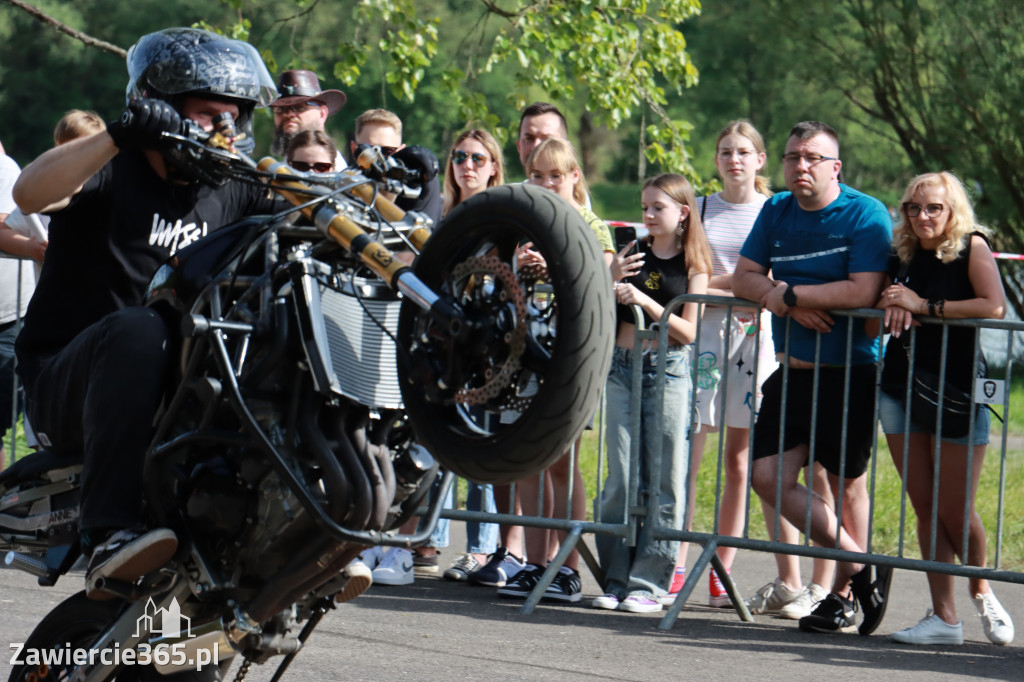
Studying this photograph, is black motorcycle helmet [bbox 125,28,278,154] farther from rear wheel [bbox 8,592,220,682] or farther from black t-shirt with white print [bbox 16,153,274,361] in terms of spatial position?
rear wheel [bbox 8,592,220,682]

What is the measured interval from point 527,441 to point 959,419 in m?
3.44

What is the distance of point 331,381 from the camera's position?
302cm

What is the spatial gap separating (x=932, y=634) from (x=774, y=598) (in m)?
0.81

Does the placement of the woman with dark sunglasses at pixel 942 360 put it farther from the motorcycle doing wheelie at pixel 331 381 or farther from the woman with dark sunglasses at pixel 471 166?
the motorcycle doing wheelie at pixel 331 381

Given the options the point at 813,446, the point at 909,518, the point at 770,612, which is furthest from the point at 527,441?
the point at 909,518

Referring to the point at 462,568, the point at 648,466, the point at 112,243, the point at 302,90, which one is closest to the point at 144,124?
the point at 112,243

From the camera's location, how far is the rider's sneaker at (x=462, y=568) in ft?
22.8

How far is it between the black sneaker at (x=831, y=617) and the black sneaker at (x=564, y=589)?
1.07 metres

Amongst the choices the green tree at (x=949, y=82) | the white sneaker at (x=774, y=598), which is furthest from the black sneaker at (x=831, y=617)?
the green tree at (x=949, y=82)

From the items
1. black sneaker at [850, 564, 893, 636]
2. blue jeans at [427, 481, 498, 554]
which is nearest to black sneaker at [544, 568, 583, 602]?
blue jeans at [427, 481, 498, 554]

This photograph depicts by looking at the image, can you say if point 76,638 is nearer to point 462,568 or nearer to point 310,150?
point 462,568

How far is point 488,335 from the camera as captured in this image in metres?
2.97

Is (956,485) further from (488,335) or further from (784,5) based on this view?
(784,5)

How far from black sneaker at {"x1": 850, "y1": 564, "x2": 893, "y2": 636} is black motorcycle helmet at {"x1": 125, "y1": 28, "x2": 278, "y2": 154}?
3681 mm
